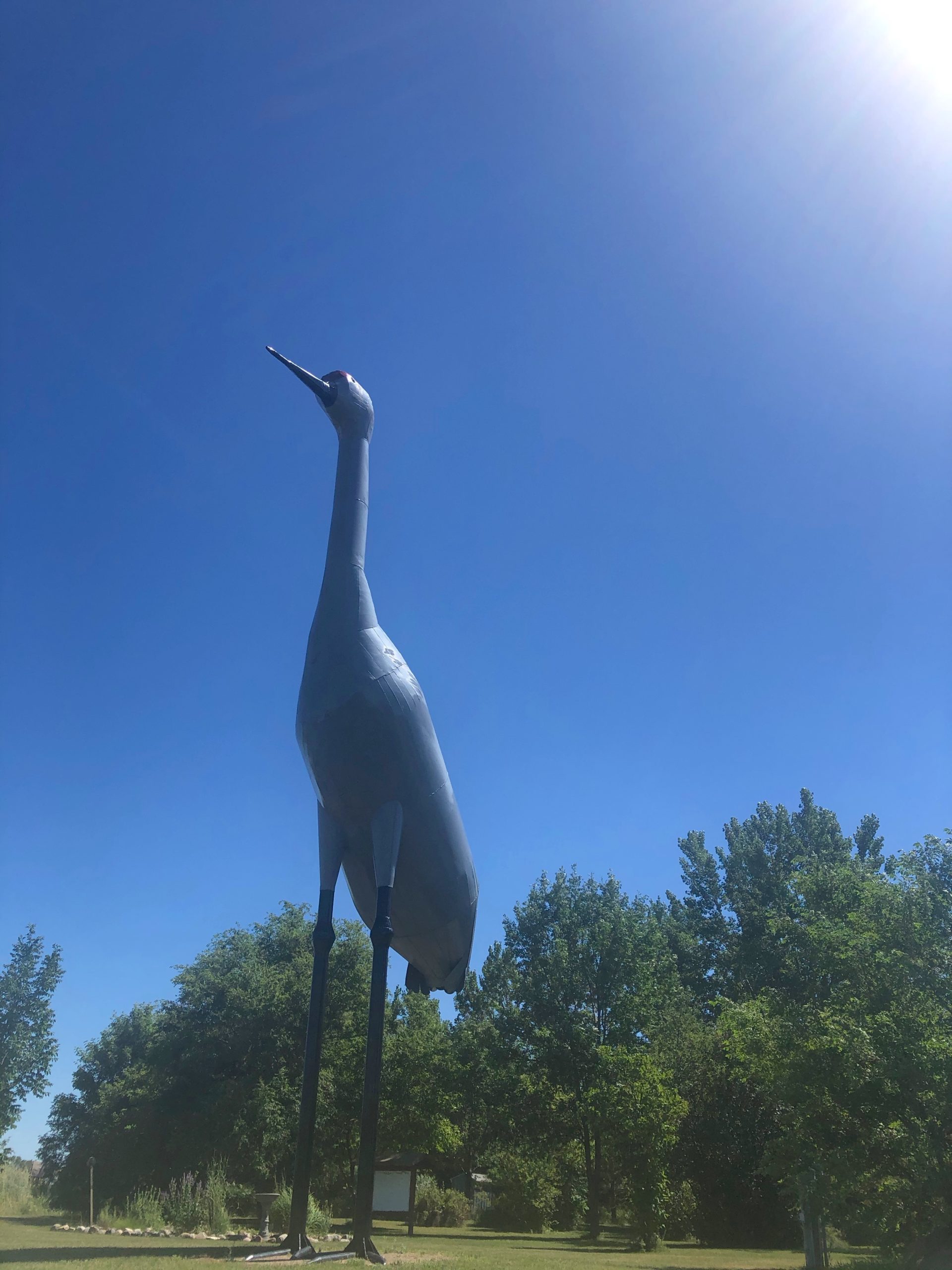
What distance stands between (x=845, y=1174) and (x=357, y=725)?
11.6 metres

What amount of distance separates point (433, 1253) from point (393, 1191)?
898 cm

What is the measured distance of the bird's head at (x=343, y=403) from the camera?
40.9 ft

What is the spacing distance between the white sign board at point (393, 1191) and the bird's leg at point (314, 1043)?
1005 centimetres

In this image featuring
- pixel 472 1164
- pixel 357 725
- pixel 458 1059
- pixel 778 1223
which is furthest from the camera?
pixel 472 1164

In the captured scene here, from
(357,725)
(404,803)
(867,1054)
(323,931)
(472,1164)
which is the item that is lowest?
(472,1164)

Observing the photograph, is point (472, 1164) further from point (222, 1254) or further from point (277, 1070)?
point (222, 1254)

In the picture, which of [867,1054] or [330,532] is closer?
[330,532]

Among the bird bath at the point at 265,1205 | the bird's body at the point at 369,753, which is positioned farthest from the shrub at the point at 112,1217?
the bird's body at the point at 369,753

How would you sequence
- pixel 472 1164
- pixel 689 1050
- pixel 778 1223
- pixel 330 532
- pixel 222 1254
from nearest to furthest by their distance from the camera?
pixel 222 1254, pixel 330 532, pixel 778 1223, pixel 689 1050, pixel 472 1164

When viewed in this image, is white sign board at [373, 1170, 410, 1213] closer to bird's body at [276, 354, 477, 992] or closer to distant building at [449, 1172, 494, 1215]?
bird's body at [276, 354, 477, 992]

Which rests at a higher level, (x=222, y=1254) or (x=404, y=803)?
(x=404, y=803)

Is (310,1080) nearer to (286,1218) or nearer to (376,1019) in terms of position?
(376,1019)

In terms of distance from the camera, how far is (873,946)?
1631 centimetres

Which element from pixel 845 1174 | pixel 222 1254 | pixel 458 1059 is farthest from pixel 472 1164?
pixel 222 1254
